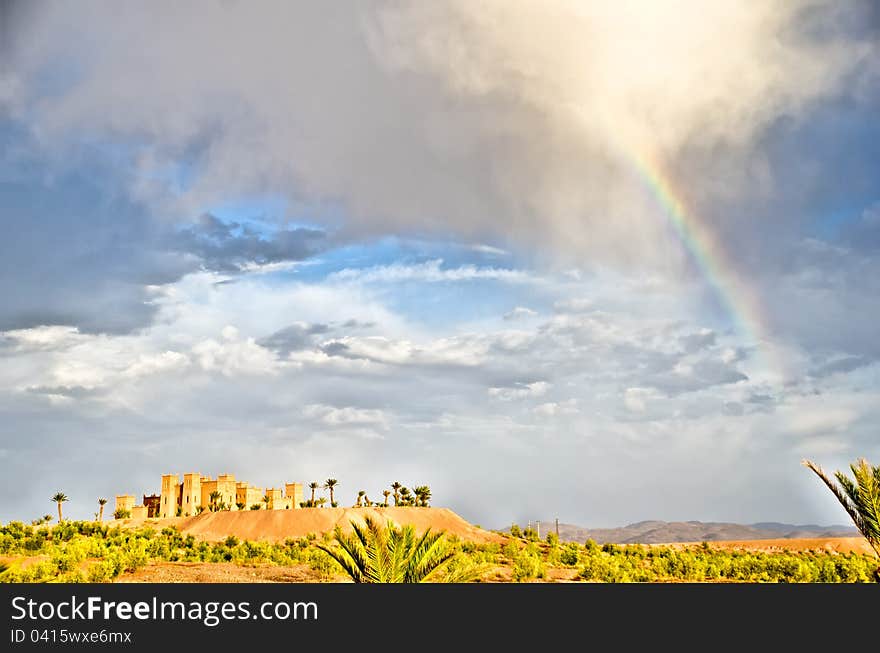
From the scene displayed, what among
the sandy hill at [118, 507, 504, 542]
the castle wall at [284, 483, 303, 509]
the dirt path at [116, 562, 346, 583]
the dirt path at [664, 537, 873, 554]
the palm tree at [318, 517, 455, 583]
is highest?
the castle wall at [284, 483, 303, 509]

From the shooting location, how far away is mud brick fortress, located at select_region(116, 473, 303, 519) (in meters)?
109

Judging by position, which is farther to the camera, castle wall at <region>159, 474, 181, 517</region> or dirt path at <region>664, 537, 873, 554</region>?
castle wall at <region>159, 474, 181, 517</region>

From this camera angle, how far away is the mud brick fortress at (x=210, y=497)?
357 feet

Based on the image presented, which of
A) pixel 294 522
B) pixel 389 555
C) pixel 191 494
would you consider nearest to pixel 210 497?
pixel 191 494

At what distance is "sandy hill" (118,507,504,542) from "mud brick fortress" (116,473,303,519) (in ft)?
43.5

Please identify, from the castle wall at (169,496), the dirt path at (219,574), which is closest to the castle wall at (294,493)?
the castle wall at (169,496)

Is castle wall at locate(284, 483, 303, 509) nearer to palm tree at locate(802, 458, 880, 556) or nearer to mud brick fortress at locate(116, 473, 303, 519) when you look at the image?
mud brick fortress at locate(116, 473, 303, 519)

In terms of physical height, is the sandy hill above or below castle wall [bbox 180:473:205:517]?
below

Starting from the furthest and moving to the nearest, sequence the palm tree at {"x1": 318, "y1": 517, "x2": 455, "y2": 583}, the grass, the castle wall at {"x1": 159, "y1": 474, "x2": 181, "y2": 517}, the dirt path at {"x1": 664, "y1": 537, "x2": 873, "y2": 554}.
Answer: the castle wall at {"x1": 159, "y1": 474, "x2": 181, "y2": 517} < the dirt path at {"x1": 664, "y1": 537, "x2": 873, "y2": 554} < the grass < the palm tree at {"x1": 318, "y1": 517, "x2": 455, "y2": 583}

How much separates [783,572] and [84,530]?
49.3 metres

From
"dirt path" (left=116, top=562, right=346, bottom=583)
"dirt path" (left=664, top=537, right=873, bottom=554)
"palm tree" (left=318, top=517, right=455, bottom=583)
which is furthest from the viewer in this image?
"dirt path" (left=664, top=537, right=873, bottom=554)

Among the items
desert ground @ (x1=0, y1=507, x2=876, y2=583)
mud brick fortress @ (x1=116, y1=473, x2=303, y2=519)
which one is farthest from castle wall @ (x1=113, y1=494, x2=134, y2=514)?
desert ground @ (x1=0, y1=507, x2=876, y2=583)

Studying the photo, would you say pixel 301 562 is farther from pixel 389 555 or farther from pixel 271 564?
pixel 389 555
